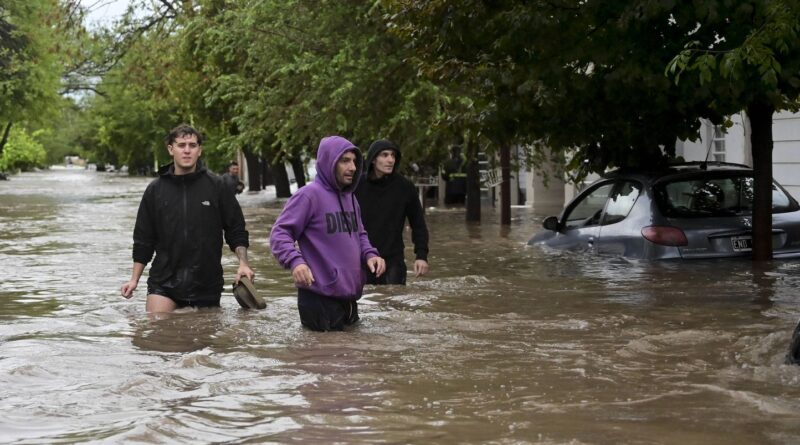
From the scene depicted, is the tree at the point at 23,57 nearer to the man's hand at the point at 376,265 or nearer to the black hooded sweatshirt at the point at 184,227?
the black hooded sweatshirt at the point at 184,227

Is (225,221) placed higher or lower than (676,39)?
lower

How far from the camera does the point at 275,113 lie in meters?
26.2

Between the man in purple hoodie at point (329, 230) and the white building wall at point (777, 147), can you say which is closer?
the man in purple hoodie at point (329, 230)

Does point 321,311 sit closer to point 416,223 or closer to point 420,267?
point 420,267

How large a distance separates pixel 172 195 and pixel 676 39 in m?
5.68

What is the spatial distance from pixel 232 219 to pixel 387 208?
1.41 m

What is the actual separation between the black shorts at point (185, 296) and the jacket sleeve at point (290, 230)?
1618 millimetres

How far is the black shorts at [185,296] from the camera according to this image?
10.3 meters

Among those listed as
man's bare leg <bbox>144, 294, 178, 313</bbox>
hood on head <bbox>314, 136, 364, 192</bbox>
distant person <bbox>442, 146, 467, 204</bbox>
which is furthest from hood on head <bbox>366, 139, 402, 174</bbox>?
distant person <bbox>442, 146, 467, 204</bbox>

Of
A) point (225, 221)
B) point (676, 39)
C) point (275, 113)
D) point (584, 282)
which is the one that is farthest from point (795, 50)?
point (275, 113)

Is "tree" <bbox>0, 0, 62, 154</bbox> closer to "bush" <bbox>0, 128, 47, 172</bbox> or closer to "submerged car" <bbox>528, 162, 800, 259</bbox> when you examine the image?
"submerged car" <bbox>528, 162, 800, 259</bbox>

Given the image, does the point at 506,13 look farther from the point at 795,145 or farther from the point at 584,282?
the point at 795,145

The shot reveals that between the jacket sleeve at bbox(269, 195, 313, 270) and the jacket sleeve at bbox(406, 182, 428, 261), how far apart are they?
209 centimetres

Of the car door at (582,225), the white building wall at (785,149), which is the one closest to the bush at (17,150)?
the white building wall at (785,149)
